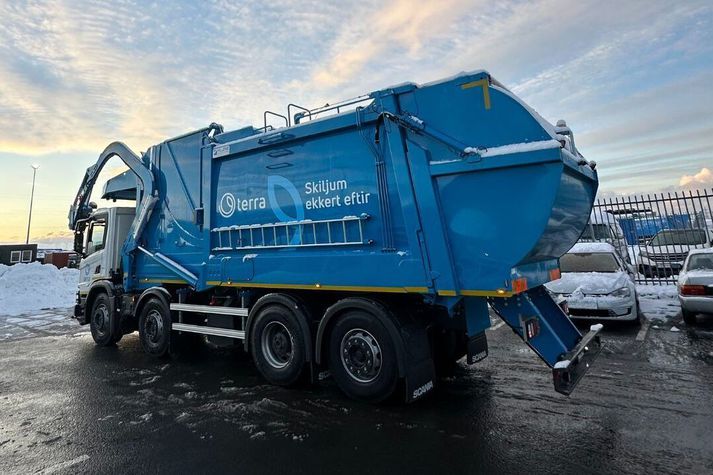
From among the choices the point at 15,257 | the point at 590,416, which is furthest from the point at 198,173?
the point at 15,257

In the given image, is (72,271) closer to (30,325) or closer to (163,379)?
(30,325)

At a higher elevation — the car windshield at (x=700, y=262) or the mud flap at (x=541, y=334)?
the car windshield at (x=700, y=262)

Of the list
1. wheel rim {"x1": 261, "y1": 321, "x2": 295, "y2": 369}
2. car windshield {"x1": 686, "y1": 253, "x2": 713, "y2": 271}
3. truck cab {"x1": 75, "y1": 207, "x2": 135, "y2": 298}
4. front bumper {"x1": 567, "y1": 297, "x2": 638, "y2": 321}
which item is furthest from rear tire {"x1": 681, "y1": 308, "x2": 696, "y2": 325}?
truck cab {"x1": 75, "y1": 207, "x2": 135, "y2": 298}

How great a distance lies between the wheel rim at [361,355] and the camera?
4.66m

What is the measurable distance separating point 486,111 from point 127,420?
5145 mm

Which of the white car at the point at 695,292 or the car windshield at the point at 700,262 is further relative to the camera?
the car windshield at the point at 700,262

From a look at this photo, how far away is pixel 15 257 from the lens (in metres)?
29.3

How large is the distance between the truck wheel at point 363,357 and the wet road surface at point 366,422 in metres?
0.24

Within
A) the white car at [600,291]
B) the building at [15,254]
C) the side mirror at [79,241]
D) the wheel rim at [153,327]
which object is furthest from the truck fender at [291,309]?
the building at [15,254]

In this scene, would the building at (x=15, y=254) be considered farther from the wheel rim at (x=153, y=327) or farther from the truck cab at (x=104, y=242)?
the wheel rim at (x=153, y=327)

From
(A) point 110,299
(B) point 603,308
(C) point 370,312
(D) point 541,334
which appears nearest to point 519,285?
(D) point 541,334

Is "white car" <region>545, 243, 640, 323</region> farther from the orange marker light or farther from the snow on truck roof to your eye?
the orange marker light

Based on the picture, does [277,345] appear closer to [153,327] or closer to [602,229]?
[153,327]

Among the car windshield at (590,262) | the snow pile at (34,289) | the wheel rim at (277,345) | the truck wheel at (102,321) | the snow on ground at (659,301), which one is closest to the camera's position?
the wheel rim at (277,345)
